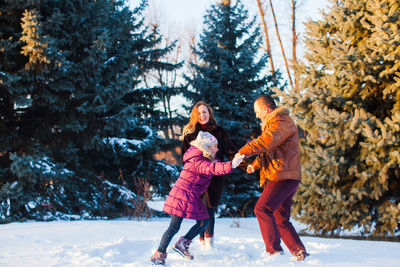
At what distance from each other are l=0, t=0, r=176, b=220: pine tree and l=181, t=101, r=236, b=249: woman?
4.71 meters

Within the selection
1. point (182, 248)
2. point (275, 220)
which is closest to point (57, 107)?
point (182, 248)

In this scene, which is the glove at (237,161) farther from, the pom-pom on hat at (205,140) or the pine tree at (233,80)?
the pine tree at (233,80)

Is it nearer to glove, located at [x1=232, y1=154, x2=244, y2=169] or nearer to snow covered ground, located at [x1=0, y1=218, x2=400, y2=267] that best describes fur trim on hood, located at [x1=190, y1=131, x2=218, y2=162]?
glove, located at [x1=232, y1=154, x2=244, y2=169]

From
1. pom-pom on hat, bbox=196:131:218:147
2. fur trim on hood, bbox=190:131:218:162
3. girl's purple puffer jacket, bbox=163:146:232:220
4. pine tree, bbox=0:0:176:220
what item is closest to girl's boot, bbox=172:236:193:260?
girl's purple puffer jacket, bbox=163:146:232:220

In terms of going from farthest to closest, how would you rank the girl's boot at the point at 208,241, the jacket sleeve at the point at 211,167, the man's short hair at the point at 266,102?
the girl's boot at the point at 208,241 < the man's short hair at the point at 266,102 < the jacket sleeve at the point at 211,167

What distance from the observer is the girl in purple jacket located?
353 cm

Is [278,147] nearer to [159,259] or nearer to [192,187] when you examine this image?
[192,187]

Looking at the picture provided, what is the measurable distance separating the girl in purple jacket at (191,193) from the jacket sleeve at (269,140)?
0.46 ft

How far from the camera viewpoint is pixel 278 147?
3.72 metres

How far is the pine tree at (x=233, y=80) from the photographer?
12.4m

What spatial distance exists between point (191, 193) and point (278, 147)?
106cm

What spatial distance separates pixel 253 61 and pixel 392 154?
8.50m

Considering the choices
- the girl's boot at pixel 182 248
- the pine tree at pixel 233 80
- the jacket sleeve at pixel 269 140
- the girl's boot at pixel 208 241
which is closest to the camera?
the jacket sleeve at pixel 269 140

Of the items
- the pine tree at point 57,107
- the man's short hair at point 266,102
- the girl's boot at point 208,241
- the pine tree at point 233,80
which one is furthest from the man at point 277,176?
the pine tree at point 233,80
